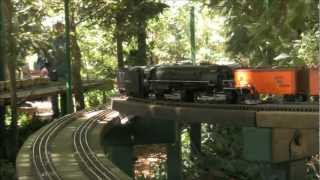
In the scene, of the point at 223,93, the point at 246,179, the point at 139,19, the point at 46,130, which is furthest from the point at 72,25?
the point at 223,93

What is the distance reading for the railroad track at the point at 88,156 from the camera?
542 inches

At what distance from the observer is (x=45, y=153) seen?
56.3 ft

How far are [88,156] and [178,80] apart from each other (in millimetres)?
4969

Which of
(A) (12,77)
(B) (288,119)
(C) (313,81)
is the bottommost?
(B) (288,119)

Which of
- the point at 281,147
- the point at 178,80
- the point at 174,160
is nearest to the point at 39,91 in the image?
the point at 174,160

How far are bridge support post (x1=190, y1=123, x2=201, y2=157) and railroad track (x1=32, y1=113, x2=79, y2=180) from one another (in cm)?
627

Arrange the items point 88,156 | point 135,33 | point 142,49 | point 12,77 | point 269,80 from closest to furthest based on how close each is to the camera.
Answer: point 88,156, point 269,80, point 12,77, point 135,33, point 142,49

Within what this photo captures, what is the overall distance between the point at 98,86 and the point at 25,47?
239 inches

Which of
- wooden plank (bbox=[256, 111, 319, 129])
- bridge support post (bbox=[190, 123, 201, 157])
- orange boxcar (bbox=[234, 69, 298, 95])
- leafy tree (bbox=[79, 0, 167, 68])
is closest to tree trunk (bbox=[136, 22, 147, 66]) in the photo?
leafy tree (bbox=[79, 0, 167, 68])

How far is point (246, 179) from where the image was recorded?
82.2 feet

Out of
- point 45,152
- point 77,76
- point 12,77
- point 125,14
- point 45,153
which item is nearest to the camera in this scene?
point 45,153

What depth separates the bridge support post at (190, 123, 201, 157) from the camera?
26903mm

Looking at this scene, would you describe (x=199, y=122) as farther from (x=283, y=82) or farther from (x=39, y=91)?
(x=39, y=91)

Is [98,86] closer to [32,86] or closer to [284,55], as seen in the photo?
[32,86]
